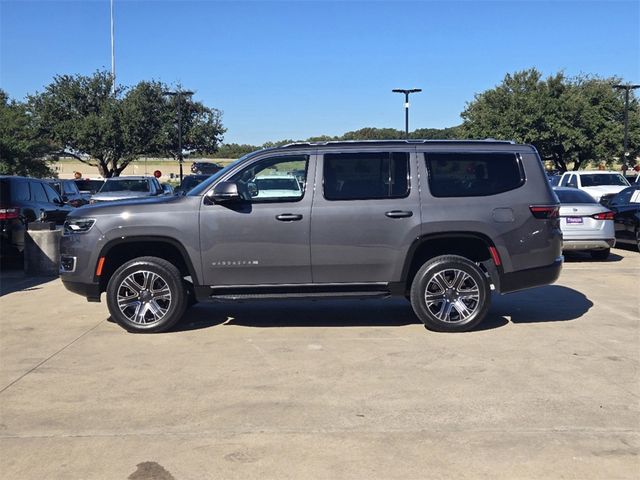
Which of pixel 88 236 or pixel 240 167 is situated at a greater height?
pixel 240 167

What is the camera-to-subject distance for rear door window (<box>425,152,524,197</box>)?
22.7 feet

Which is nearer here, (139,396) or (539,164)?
(139,396)

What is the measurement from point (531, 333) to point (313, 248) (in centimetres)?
258

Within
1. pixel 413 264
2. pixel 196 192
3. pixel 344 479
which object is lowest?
pixel 344 479

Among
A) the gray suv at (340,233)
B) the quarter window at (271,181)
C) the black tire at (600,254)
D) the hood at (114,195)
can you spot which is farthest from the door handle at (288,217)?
the hood at (114,195)

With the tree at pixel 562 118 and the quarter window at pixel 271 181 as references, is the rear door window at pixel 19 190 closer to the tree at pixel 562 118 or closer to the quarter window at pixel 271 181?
the quarter window at pixel 271 181

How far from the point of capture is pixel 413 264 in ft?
23.0

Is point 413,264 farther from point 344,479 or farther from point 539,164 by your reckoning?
point 344,479

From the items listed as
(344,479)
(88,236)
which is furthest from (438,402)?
(88,236)

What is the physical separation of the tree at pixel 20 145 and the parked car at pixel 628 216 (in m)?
26.7

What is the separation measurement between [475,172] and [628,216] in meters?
8.84

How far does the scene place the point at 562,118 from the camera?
39781 millimetres

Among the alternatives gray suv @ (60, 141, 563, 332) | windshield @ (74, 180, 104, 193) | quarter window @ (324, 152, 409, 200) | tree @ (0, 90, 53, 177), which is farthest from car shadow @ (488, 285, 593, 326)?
tree @ (0, 90, 53, 177)

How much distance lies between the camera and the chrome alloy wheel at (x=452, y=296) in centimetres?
685
